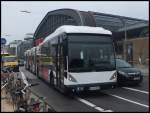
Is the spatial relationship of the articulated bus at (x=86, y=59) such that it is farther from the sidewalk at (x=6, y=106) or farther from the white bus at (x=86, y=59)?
the sidewalk at (x=6, y=106)

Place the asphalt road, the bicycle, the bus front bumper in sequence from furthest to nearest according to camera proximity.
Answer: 1. the bus front bumper
2. the asphalt road
3. the bicycle

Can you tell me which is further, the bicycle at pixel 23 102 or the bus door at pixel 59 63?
the bus door at pixel 59 63

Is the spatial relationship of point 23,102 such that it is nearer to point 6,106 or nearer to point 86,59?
point 6,106

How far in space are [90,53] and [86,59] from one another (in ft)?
1.09

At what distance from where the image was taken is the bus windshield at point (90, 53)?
15414 millimetres

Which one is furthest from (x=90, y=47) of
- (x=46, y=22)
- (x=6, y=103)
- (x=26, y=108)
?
(x=46, y=22)

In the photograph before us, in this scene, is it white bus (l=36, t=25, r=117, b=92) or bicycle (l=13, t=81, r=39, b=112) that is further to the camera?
white bus (l=36, t=25, r=117, b=92)

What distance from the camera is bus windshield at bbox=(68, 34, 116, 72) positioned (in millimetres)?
15414

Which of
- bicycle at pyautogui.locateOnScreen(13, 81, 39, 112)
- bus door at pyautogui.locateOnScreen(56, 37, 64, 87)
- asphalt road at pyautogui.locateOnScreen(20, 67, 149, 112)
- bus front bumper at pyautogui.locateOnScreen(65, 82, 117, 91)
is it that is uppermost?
bus door at pyautogui.locateOnScreen(56, 37, 64, 87)

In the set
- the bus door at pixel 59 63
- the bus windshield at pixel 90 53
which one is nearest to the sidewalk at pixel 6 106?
the bus windshield at pixel 90 53

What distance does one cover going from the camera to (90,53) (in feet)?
51.5

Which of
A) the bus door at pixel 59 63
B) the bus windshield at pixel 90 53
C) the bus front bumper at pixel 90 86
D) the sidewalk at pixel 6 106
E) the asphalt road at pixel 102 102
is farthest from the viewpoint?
the bus door at pixel 59 63

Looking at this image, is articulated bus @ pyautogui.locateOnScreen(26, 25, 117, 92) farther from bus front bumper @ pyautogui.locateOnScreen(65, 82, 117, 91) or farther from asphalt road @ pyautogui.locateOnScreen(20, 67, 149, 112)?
asphalt road @ pyautogui.locateOnScreen(20, 67, 149, 112)

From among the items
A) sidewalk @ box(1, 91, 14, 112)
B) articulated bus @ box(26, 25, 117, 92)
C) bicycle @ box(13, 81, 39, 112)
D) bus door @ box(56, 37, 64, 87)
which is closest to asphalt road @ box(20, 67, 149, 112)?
articulated bus @ box(26, 25, 117, 92)
